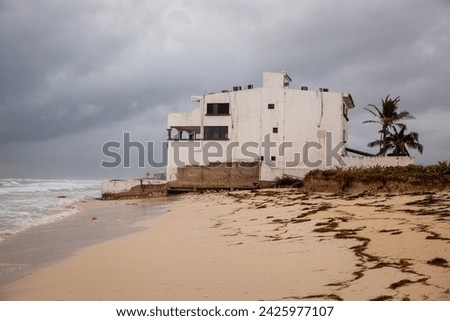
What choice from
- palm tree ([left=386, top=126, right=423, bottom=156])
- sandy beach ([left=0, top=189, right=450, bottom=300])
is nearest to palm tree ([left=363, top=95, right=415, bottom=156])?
palm tree ([left=386, top=126, right=423, bottom=156])

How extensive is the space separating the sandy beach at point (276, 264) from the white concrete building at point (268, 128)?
95.5 feet

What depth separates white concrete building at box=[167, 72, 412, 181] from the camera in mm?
39406

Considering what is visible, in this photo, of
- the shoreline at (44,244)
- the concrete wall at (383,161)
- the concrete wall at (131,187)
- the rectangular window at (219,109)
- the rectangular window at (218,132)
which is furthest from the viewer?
the rectangular window at (219,109)

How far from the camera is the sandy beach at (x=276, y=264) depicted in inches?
187

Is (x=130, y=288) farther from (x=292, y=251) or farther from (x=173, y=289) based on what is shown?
(x=292, y=251)

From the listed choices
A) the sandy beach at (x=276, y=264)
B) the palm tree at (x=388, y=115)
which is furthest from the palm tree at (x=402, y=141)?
the sandy beach at (x=276, y=264)

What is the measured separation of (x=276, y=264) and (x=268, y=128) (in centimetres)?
3470

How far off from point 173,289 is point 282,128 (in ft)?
117

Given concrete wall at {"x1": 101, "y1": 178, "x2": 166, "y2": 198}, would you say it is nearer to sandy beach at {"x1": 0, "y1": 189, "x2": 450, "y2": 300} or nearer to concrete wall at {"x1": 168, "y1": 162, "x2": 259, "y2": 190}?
concrete wall at {"x1": 168, "y1": 162, "x2": 259, "y2": 190}

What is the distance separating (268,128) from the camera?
4028cm

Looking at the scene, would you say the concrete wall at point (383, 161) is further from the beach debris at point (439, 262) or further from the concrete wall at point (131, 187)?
the beach debris at point (439, 262)

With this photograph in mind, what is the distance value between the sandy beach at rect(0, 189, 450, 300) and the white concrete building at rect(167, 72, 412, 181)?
29094 mm

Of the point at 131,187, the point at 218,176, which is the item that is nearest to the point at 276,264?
the point at 218,176
